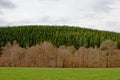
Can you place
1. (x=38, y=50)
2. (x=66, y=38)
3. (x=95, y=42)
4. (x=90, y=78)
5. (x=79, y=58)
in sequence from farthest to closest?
(x=66, y=38) → (x=95, y=42) → (x=38, y=50) → (x=79, y=58) → (x=90, y=78)

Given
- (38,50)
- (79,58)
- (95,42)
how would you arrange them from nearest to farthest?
(79,58) < (38,50) < (95,42)

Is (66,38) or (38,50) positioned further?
(66,38)

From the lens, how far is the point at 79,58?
116750mm

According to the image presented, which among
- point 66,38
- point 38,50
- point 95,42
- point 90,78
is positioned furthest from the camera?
point 66,38

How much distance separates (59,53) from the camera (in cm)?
12075

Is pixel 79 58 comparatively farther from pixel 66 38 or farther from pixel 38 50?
pixel 66 38

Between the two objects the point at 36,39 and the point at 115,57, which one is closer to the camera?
the point at 115,57

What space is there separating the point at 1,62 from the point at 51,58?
1695 centimetres

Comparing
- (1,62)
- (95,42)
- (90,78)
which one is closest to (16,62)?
(1,62)

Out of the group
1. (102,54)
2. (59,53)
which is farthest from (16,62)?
(102,54)

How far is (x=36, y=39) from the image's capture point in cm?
19538

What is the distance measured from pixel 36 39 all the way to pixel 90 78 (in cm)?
15308

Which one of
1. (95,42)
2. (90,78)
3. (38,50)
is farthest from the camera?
(95,42)

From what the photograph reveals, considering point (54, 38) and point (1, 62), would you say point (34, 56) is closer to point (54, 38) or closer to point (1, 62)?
point (1, 62)
